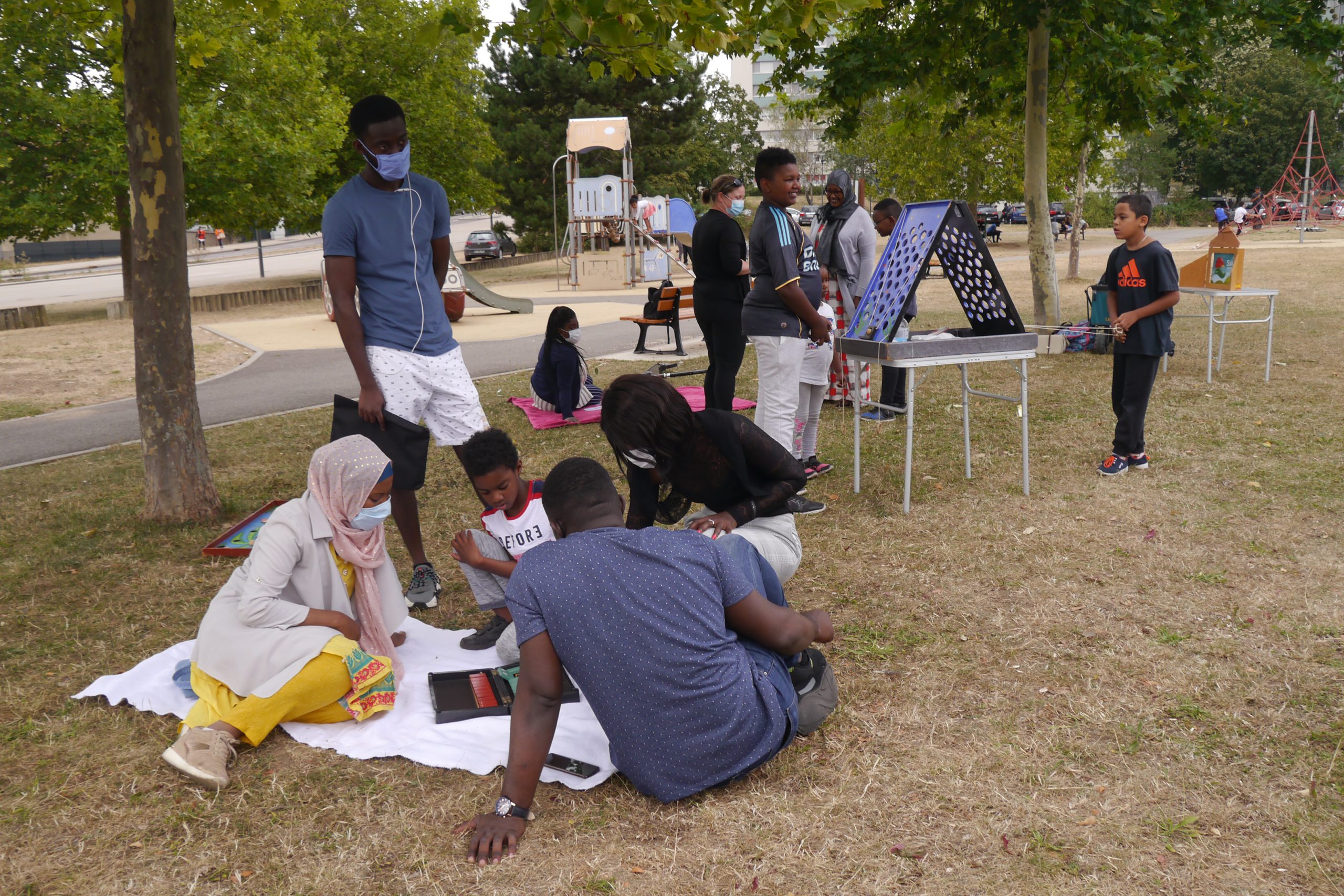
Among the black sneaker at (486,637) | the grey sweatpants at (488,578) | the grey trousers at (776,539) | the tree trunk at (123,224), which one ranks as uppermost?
the tree trunk at (123,224)

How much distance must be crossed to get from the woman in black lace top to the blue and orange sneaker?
128 inches

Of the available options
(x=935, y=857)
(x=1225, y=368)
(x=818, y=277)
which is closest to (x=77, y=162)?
(x=818, y=277)

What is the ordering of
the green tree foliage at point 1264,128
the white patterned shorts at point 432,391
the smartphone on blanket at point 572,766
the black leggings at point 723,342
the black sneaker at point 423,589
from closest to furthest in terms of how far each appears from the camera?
1. the smartphone on blanket at point 572,766
2. the white patterned shorts at point 432,391
3. the black sneaker at point 423,589
4. the black leggings at point 723,342
5. the green tree foliage at point 1264,128

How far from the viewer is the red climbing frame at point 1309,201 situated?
144ft

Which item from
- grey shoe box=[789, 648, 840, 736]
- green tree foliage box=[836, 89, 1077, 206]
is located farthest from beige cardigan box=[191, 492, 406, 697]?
green tree foliage box=[836, 89, 1077, 206]

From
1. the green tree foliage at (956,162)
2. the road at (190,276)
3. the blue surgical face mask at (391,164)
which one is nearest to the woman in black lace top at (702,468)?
the blue surgical face mask at (391,164)

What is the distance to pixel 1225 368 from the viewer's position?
32.3 feet

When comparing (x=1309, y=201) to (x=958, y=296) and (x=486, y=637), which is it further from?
(x=486, y=637)

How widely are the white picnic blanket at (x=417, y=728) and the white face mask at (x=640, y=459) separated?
2.89 ft

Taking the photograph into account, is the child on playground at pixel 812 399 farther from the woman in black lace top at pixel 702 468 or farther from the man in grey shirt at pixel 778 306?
the woman in black lace top at pixel 702 468

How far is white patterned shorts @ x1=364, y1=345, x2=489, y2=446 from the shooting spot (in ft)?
14.4

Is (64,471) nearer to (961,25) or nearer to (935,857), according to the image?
(935,857)

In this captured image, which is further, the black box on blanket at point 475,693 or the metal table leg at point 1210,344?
the metal table leg at point 1210,344

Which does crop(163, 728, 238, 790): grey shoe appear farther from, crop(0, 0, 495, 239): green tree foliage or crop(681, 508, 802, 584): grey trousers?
crop(0, 0, 495, 239): green tree foliage
